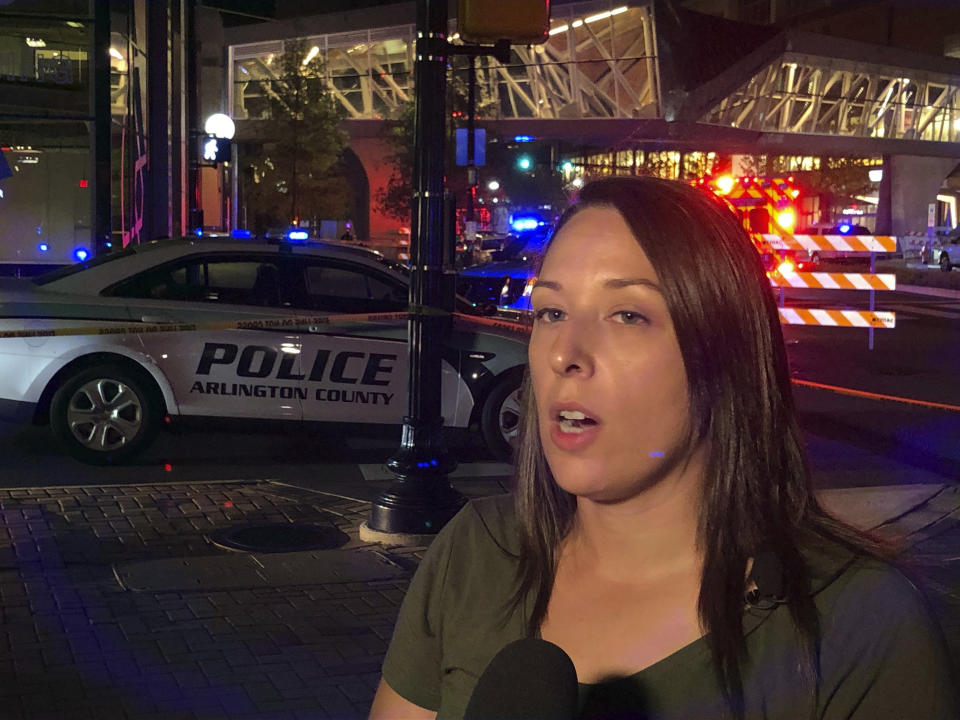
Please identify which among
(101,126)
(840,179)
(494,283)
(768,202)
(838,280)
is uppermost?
(840,179)

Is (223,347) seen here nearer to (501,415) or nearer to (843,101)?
(501,415)

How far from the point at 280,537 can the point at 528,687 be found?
637 cm

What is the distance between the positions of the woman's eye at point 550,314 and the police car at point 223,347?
7.63 metres

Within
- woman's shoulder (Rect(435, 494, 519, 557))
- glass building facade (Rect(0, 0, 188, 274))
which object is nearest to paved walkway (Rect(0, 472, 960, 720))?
woman's shoulder (Rect(435, 494, 519, 557))

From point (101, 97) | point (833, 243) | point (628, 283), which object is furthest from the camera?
point (101, 97)

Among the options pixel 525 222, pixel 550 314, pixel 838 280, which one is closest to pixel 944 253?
pixel 525 222

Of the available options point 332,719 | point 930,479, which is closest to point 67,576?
point 332,719

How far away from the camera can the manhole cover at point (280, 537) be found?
7250 mm

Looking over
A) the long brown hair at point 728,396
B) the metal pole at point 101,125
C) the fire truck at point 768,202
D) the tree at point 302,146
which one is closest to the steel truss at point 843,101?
the tree at point 302,146

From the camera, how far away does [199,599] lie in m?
6.18

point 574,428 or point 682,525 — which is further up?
point 574,428

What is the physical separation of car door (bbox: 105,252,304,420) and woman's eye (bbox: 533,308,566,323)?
791 cm

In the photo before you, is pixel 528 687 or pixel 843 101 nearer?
pixel 528 687

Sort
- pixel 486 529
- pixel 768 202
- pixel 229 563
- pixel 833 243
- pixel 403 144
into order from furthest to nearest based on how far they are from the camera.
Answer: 1. pixel 403 144
2. pixel 768 202
3. pixel 833 243
4. pixel 229 563
5. pixel 486 529
